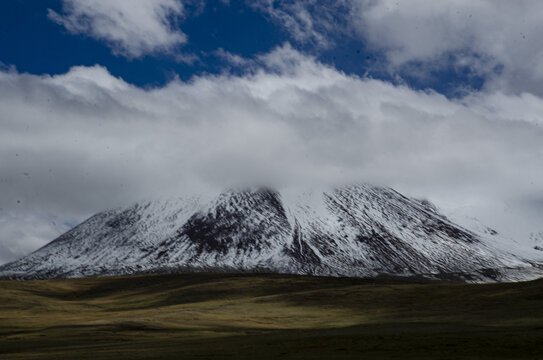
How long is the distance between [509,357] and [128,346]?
26739 mm

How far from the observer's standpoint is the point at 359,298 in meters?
108

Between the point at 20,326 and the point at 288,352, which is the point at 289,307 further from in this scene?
the point at 288,352

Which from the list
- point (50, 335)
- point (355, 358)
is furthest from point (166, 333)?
point (355, 358)

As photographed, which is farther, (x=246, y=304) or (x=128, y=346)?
(x=246, y=304)

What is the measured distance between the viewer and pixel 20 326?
77125mm

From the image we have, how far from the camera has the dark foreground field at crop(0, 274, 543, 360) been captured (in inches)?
1409

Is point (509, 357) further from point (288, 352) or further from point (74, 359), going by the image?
point (74, 359)

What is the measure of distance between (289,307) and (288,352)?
72156 mm

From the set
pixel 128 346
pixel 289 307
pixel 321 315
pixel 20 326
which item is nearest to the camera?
pixel 128 346

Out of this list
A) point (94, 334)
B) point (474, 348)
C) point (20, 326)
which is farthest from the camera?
point (20, 326)

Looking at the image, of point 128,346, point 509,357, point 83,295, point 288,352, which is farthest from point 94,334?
point 83,295

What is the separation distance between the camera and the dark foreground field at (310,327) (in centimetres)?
3578

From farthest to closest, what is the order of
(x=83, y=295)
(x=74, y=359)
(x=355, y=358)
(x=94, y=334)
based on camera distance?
(x=83, y=295) < (x=94, y=334) < (x=74, y=359) < (x=355, y=358)

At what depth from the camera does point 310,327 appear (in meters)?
69.3
